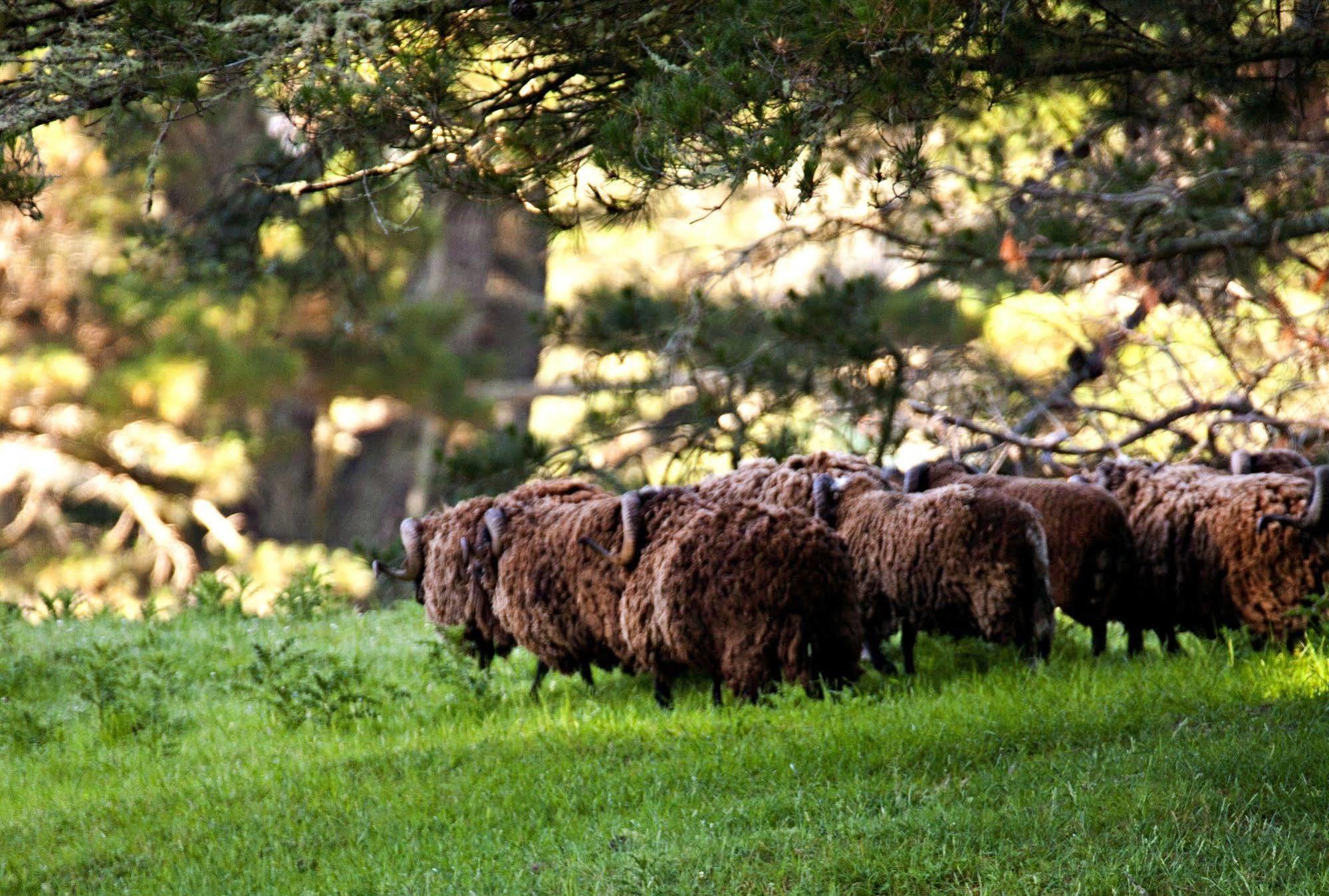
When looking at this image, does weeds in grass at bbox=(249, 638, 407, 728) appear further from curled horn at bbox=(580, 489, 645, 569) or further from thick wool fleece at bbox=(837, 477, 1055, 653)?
thick wool fleece at bbox=(837, 477, 1055, 653)

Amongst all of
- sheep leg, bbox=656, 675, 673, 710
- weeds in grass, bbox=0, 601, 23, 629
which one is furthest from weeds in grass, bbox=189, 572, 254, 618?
sheep leg, bbox=656, 675, 673, 710

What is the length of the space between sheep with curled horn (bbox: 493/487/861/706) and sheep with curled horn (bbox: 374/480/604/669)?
95 centimetres

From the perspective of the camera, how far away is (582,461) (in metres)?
15.3

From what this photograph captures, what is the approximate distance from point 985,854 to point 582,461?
958 centimetres

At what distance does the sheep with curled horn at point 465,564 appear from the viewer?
1088 centimetres

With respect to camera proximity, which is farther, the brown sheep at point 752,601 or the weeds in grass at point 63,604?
the weeds in grass at point 63,604

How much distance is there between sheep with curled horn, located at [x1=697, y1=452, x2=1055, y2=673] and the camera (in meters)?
9.30

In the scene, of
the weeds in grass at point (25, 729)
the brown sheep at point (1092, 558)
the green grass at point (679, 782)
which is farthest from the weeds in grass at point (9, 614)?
the brown sheep at point (1092, 558)

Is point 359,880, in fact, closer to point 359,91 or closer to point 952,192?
point 359,91

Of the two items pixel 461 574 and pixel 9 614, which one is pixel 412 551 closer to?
pixel 461 574

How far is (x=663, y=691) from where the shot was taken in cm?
956

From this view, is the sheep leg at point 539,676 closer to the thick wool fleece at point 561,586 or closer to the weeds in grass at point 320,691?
the thick wool fleece at point 561,586

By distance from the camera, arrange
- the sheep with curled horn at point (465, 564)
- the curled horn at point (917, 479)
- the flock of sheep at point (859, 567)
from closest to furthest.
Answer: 1. the flock of sheep at point (859, 567)
2. the sheep with curled horn at point (465, 564)
3. the curled horn at point (917, 479)

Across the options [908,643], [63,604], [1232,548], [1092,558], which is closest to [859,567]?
[908,643]
